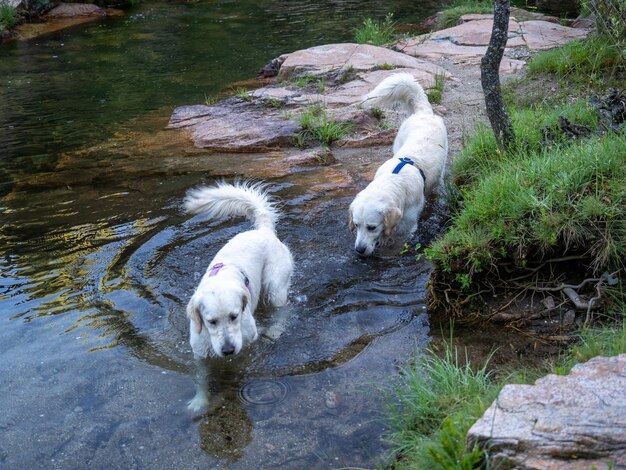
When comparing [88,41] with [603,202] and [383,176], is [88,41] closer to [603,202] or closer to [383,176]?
[383,176]

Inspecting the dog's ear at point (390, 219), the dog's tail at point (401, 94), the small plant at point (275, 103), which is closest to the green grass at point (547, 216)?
the dog's ear at point (390, 219)

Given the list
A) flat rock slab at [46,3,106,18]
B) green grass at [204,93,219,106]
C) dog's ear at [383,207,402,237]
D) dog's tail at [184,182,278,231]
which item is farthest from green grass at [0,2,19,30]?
dog's ear at [383,207,402,237]

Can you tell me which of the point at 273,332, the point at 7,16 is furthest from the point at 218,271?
the point at 7,16

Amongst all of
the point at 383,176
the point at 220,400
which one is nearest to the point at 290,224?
the point at 383,176

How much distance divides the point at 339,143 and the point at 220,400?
4.99 metres

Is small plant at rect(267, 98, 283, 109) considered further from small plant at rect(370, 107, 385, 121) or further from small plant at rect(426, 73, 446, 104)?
small plant at rect(426, 73, 446, 104)

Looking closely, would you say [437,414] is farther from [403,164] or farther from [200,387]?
[403,164]

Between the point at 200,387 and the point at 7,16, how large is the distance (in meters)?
16.1

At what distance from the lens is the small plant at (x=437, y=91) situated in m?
9.38

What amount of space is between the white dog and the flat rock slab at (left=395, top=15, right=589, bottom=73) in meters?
3.36

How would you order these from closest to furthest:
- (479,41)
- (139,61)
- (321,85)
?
(321,85), (479,41), (139,61)

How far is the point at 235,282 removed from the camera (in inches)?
180

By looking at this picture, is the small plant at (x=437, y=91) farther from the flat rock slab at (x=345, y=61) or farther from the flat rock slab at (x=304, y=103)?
the flat rock slab at (x=345, y=61)

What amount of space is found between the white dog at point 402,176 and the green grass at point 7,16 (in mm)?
13308
